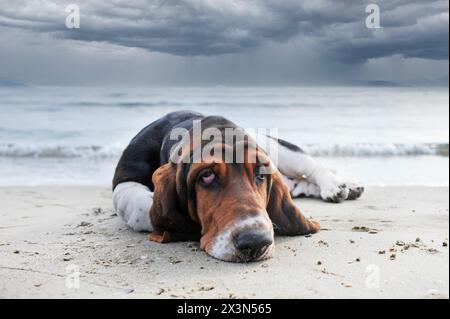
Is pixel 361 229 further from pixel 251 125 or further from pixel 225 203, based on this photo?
pixel 251 125

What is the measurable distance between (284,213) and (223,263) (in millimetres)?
1008

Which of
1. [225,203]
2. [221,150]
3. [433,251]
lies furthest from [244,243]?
[433,251]

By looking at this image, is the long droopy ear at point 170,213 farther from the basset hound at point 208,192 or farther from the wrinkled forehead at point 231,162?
the wrinkled forehead at point 231,162

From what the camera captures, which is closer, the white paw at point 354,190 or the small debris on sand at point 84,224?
the small debris on sand at point 84,224

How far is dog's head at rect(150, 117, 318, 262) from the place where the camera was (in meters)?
4.40

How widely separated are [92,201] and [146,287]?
4.45m

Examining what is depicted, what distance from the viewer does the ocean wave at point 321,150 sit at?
14.4 m

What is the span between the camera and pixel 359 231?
5.84 meters

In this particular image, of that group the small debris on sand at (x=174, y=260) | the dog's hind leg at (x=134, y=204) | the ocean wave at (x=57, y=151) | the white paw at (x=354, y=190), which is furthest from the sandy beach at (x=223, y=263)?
the ocean wave at (x=57, y=151)

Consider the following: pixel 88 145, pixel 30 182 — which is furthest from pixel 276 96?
pixel 30 182

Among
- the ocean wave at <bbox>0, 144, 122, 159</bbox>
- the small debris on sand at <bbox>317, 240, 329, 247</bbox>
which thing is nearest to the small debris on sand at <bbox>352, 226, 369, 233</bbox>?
the small debris on sand at <bbox>317, 240, 329, 247</bbox>

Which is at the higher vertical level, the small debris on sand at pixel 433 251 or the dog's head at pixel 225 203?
the dog's head at pixel 225 203

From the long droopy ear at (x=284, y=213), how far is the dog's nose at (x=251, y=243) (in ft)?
2.45

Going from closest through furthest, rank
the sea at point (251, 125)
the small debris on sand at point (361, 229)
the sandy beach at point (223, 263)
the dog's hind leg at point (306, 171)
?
1. the sandy beach at point (223, 263)
2. the small debris on sand at point (361, 229)
3. the dog's hind leg at point (306, 171)
4. the sea at point (251, 125)
